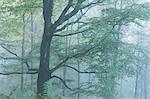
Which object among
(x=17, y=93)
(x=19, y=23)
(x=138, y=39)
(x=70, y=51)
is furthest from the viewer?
(x=138, y=39)

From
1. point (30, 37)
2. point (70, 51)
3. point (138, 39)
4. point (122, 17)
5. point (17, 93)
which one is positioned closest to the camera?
point (17, 93)

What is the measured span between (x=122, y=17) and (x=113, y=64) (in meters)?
2.01

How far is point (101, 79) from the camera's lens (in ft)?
36.8

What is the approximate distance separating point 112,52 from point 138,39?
26.5 m

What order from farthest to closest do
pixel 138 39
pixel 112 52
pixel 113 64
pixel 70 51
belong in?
1. pixel 138 39
2. pixel 70 51
3. pixel 113 64
4. pixel 112 52

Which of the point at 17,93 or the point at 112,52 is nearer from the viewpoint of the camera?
the point at 17,93

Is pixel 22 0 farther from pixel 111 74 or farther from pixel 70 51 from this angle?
pixel 111 74

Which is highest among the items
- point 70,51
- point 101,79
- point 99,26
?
point 99,26

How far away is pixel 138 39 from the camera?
120 feet

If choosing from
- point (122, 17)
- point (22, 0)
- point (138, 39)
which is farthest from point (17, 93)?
point (138, 39)

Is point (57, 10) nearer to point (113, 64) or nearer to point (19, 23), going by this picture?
point (19, 23)

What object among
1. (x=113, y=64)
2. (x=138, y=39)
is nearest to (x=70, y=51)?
(x=113, y=64)

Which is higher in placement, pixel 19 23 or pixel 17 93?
pixel 19 23

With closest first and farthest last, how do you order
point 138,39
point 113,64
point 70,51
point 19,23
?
point 113,64 < point 70,51 < point 19,23 < point 138,39
